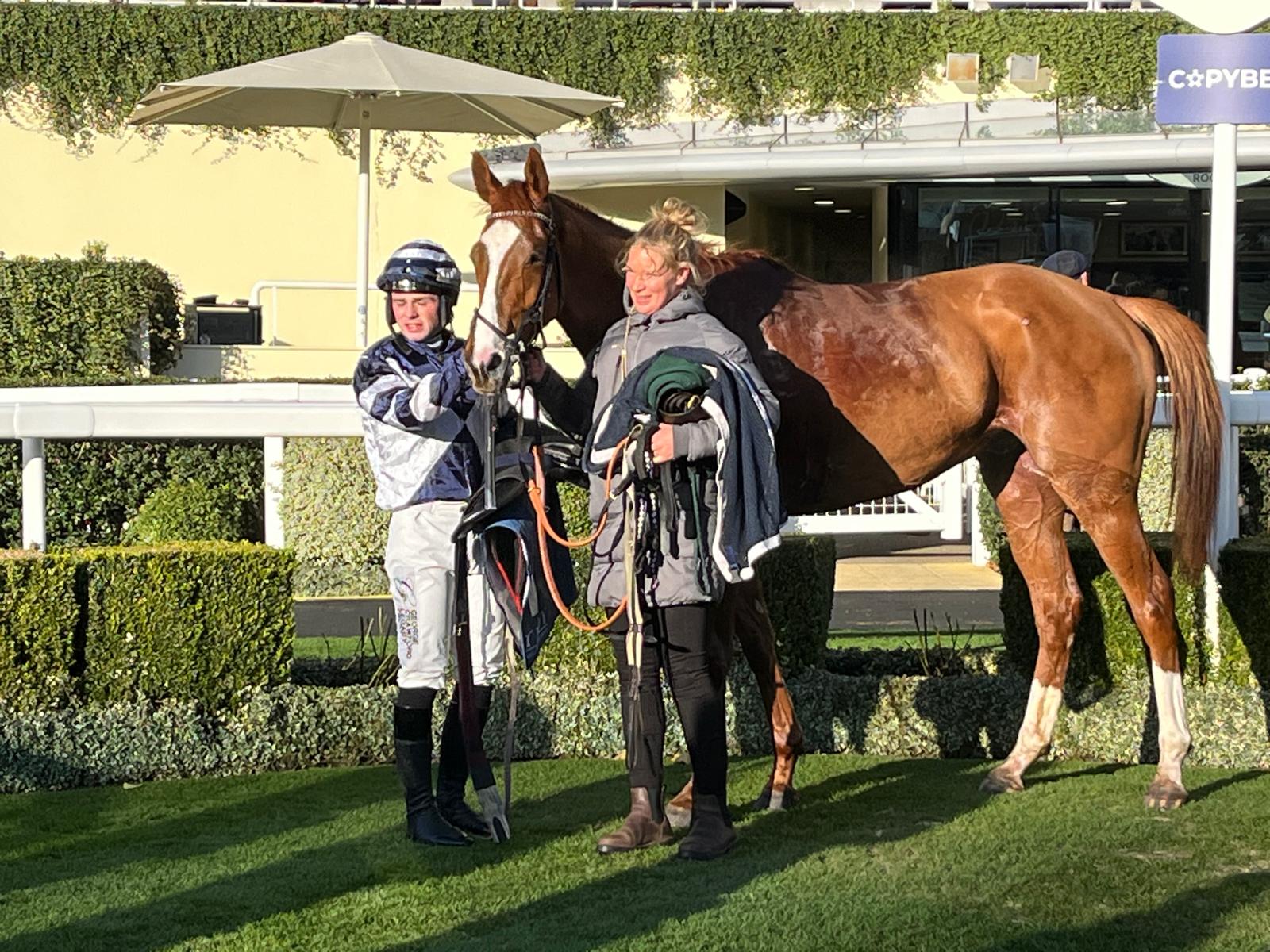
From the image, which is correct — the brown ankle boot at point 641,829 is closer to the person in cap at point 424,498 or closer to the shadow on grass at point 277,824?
the shadow on grass at point 277,824

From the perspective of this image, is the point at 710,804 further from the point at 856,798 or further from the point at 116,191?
the point at 116,191

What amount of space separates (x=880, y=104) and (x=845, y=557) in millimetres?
10121

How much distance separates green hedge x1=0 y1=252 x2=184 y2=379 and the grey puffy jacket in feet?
38.5

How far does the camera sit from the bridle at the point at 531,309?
14.4 feet

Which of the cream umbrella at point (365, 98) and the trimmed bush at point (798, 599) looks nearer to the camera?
the trimmed bush at point (798, 599)

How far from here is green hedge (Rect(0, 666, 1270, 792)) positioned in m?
5.35

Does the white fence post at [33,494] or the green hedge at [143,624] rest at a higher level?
the white fence post at [33,494]

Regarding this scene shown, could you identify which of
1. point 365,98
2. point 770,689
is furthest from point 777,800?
point 365,98

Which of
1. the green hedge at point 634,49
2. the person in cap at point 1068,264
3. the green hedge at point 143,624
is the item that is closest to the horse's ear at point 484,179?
the green hedge at point 143,624

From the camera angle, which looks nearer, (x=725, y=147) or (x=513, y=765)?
(x=513, y=765)

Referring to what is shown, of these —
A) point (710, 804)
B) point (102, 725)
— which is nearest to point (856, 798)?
point (710, 804)

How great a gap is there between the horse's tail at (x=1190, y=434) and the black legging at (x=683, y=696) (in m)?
1.91

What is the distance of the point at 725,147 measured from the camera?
1733cm

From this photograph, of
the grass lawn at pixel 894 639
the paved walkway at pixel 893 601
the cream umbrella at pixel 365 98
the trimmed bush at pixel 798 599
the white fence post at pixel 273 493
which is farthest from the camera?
the cream umbrella at pixel 365 98
